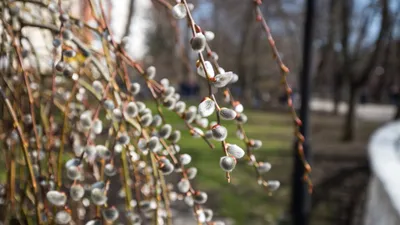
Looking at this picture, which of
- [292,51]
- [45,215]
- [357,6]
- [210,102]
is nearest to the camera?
[210,102]

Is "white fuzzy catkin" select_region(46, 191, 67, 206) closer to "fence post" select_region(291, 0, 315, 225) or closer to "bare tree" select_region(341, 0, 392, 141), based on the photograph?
"fence post" select_region(291, 0, 315, 225)

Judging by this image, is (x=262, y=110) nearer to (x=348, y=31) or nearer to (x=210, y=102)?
(x=348, y=31)

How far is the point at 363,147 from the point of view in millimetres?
7211

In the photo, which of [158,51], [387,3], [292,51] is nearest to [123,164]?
[387,3]

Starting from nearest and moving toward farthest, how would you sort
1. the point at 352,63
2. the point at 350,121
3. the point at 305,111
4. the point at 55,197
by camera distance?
the point at 55,197 → the point at 305,111 → the point at 352,63 → the point at 350,121

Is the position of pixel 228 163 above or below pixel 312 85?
below

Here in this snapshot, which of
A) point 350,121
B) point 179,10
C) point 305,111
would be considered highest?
point 350,121

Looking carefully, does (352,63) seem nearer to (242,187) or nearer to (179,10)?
(242,187)

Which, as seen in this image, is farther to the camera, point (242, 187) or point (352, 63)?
point (352, 63)

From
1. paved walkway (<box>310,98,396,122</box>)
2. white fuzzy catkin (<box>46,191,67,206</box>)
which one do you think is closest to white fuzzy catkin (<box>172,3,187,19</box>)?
white fuzzy catkin (<box>46,191,67,206</box>)

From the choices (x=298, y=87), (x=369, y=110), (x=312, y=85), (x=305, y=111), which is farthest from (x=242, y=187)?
(x=369, y=110)

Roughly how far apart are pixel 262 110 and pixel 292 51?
524 cm

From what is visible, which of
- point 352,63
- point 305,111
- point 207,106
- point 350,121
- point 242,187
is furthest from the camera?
point 350,121

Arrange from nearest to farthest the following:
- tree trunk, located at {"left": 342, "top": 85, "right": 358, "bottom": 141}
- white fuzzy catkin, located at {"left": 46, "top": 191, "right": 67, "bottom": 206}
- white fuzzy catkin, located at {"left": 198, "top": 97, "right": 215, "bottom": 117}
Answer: white fuzzy catkin, located at {"left": 198, "top": 97, "right": 215, "bottom": 117}
white fuzzy catkin, located at {"left": 46, "top": 191, "right": 67, "bottom": 206}
tree trunk, located at {"left": 342, "top": 85, "right": 358, "bottom": 141}
